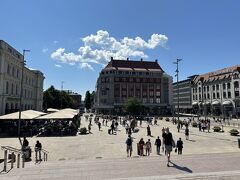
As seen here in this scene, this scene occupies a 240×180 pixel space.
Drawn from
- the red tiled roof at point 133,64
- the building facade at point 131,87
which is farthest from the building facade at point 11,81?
the red tiled roof at point 133,64

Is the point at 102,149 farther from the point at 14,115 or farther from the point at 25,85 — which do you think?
the point at 25,85

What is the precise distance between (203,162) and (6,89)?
42648 millimetres

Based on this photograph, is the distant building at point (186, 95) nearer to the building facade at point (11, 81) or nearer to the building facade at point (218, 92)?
the building facade at point (218, 92)

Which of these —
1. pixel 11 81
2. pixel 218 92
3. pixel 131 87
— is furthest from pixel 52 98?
pixel 218 92

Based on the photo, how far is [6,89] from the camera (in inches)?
1854

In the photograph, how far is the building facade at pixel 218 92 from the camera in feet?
283

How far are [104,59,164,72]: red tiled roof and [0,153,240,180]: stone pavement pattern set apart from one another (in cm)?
9876

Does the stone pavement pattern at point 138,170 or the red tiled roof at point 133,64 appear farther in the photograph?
the red tiled roof at point 133,64

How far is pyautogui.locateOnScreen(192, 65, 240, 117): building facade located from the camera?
86125 millimetres

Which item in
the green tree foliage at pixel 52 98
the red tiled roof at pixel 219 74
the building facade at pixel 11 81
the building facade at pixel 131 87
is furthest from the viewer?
the building facade at pixel 131 87

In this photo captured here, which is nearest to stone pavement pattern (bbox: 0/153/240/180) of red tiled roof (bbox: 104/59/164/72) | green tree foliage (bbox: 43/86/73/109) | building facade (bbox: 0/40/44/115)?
building facade (bbox: 0/40/44/115)

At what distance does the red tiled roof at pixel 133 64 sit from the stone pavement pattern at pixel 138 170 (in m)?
98.8

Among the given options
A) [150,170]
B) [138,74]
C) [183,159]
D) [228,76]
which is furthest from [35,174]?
[138,74]

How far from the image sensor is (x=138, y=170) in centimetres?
1195
